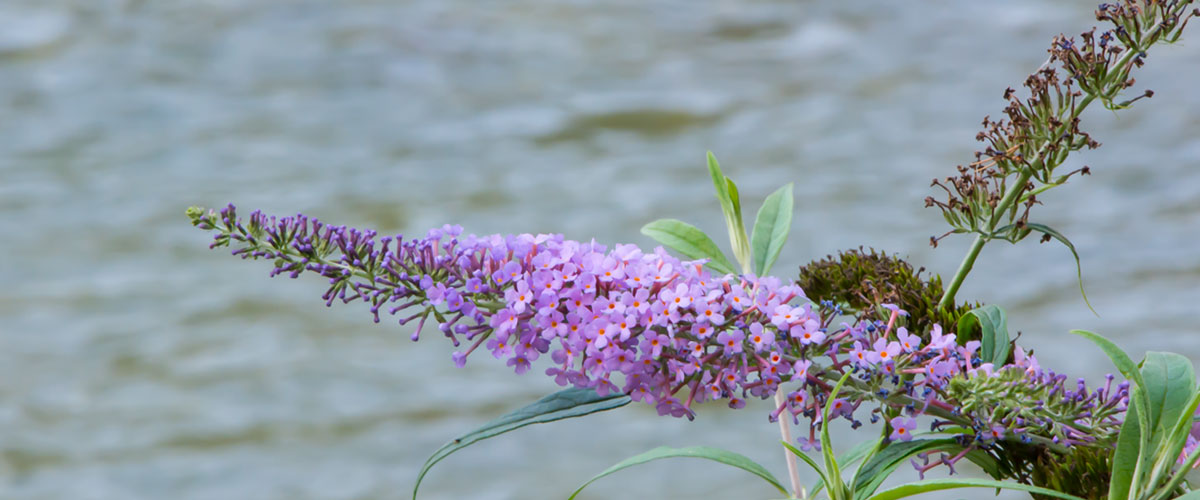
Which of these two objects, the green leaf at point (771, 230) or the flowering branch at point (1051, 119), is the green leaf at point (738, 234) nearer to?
the green leaf at point (771, 230)

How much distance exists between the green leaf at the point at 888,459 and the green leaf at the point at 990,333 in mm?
52

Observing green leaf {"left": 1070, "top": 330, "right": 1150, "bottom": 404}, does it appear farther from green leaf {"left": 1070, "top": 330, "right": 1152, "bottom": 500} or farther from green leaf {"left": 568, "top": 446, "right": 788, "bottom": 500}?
green leaf {"left": 568, "top": 446, "right": 788, "bottom": 500}

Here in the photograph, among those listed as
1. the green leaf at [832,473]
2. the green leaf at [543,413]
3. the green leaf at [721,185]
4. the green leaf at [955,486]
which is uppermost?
the green leaf at [721,185]

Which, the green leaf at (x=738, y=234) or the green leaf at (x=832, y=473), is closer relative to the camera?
the green leaf at (x=832, y=473)

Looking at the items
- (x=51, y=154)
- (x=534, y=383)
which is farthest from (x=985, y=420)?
(x=51, y=154)

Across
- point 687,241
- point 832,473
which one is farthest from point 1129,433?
point 687,241

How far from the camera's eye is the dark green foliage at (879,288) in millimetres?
459

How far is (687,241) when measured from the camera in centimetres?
51

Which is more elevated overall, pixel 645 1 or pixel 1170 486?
pixel 645 1

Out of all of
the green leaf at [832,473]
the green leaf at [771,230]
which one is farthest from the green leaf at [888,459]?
the green leaf at [771,230]

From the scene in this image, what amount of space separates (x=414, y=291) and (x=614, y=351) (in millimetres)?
86

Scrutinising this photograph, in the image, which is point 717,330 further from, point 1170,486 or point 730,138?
point 730,138

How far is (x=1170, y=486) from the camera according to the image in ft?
1.20

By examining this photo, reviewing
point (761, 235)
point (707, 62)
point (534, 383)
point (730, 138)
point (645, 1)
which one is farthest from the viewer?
point (645, 1)
